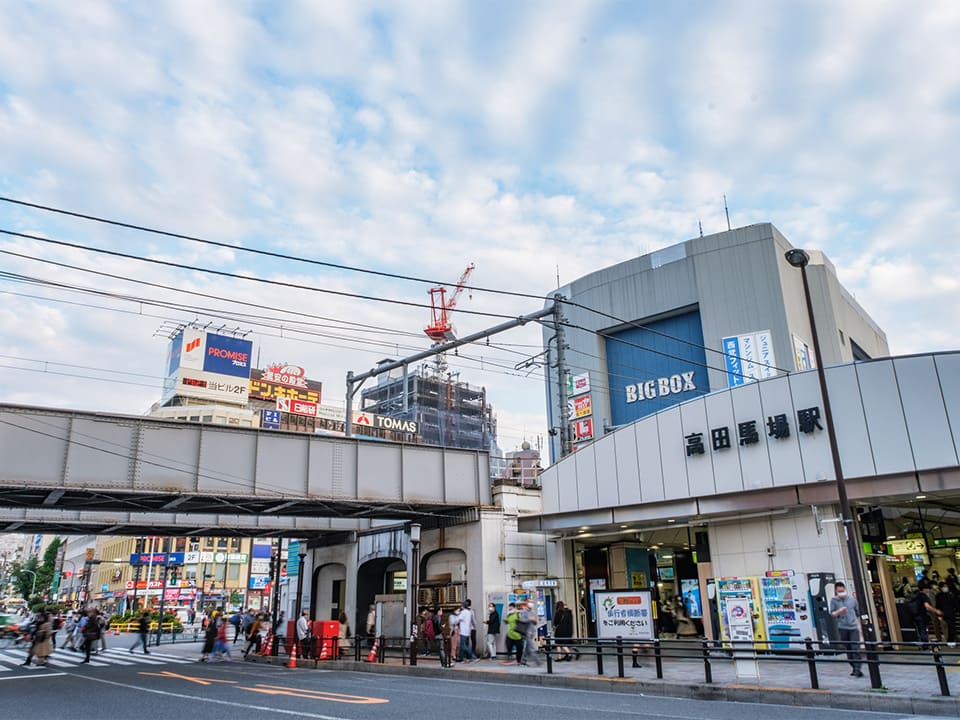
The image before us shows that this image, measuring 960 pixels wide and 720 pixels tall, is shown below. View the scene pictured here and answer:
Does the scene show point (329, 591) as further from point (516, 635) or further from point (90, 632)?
point (516, 635)

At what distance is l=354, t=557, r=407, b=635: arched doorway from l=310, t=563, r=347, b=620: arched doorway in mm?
1581

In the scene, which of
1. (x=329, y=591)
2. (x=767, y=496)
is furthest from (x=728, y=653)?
(x=329, y=591)

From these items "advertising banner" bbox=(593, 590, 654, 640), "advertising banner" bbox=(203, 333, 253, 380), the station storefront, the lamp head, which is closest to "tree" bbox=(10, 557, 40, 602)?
"advertising banner" bbox=(203, 333, 253, 380)

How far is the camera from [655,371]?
43906 mm

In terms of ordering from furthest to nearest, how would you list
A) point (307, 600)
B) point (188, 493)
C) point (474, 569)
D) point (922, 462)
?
point (307, 600)
point (474, 569)
point (188, 493)
point (922, 462)

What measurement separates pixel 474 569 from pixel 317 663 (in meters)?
5.95

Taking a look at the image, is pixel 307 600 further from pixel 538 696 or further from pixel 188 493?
pixel 538 696

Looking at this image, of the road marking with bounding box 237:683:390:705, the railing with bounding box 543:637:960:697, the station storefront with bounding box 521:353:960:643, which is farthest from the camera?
the station storefront with bounding box 521:353:960:643

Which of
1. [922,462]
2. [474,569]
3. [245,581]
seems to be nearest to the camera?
[922,462]

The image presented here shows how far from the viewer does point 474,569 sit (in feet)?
81.9

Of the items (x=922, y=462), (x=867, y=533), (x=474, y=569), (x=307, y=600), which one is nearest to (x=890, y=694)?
(x=922, y=462)

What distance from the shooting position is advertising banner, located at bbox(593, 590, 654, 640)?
17984 mm

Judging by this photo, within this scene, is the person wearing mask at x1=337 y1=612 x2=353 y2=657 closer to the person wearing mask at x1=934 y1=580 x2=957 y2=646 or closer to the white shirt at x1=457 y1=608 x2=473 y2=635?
the white shirt at x1=457 y1=608 x2=473 y2=635

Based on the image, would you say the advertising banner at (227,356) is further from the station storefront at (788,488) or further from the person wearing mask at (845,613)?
the person wearing mask at (845,613)
